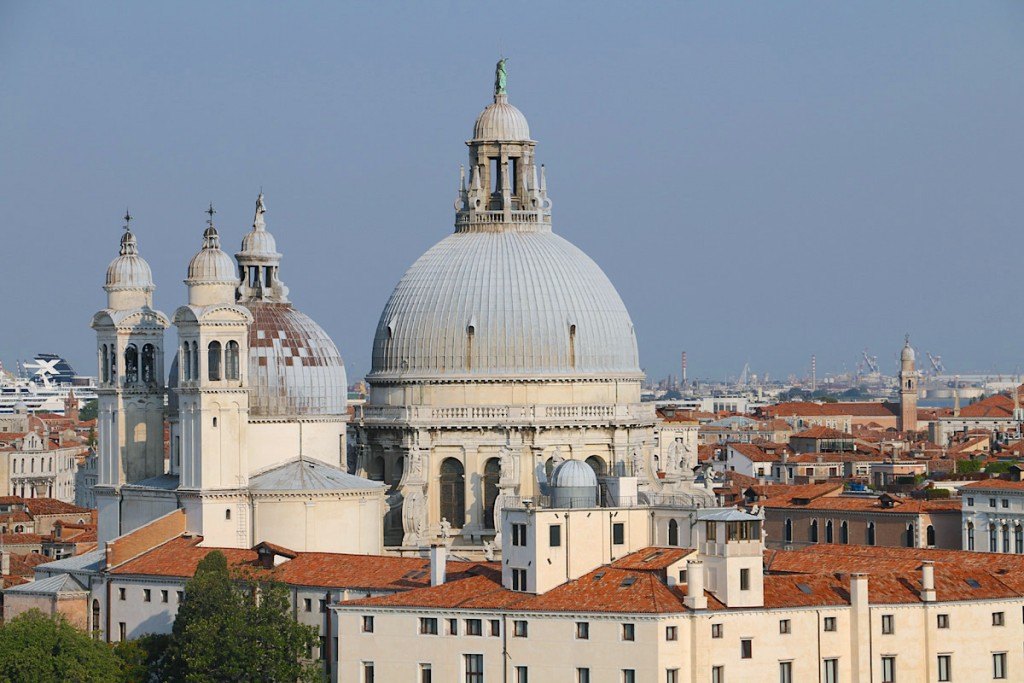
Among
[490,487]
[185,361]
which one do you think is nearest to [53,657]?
[185,361]

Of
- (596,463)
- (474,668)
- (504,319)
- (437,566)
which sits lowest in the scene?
(474,668)

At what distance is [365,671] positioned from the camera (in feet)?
185

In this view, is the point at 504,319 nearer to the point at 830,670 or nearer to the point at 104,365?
the point at 104,365

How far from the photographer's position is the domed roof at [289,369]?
2633 inches

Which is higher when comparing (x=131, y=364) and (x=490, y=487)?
(x=131, y=364)

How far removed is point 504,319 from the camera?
6944 cm

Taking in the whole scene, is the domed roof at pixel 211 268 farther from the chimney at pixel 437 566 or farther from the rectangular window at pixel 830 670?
the rectangular window at pixel 830 670

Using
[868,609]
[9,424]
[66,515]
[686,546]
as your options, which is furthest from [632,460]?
[9,424]

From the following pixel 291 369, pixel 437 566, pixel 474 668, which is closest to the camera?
pixel 474 668

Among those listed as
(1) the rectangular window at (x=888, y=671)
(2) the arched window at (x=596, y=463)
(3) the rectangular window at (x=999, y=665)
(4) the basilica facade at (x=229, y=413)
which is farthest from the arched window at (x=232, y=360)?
(3) the rectangular window at (x=999, y=665)

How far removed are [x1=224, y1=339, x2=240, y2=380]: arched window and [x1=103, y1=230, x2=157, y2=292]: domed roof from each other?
195 inches

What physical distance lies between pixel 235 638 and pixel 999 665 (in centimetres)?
1432

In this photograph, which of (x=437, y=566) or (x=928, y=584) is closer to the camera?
(x=928, y=584)

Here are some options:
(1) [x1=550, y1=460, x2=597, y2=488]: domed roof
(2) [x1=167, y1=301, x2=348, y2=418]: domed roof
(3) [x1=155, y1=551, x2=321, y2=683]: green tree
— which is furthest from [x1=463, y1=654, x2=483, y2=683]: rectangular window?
(2) [x1=167, y1=301, x2=348, y2=418]: domed roof
